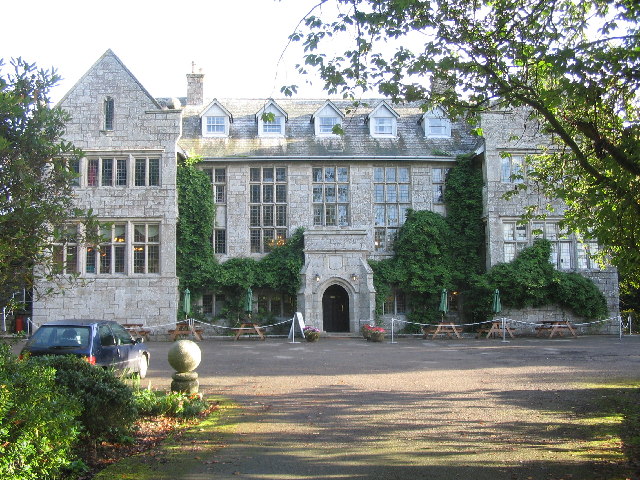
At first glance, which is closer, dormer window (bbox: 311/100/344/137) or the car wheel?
the car wheel

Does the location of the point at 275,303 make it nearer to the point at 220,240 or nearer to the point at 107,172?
the point at 220,240

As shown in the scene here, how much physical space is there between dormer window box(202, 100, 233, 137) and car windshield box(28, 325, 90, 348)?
18.1 m

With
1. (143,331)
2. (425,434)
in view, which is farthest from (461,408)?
(143,331)

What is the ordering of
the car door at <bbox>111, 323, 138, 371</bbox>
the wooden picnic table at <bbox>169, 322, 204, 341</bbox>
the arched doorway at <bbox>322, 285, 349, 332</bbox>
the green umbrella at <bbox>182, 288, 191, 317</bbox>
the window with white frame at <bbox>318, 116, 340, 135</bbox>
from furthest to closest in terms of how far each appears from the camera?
the window with white frame at <bbox>318, 116, 340, 135</bbox> → the arched doorway at <bbox>322, 285, 349, 332</bbox> → the green umbrella at <bbox>182, 288, 191, 317</bbox> → the wooden picnic table at <bbox>169, 322, 204, 341</bbox> → the car door at <bbox>111, 323, 138, 371</bbox>

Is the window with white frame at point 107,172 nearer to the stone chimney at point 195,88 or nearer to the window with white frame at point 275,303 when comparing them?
the stone chimney at point 195,88

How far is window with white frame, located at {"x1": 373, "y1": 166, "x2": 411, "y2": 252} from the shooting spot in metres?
27.8

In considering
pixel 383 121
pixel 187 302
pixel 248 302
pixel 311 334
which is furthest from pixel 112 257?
pixel 383 121

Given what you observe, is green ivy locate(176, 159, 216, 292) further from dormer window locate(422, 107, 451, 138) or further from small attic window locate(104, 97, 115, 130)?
dormer window locate(422, 107, 451, 138)

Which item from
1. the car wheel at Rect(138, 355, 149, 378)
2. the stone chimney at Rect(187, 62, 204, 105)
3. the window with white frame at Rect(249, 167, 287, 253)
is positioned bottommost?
the car wheel at Rect(138, 355, 149, 378)

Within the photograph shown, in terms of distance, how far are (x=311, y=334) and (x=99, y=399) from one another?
1628 centimetres

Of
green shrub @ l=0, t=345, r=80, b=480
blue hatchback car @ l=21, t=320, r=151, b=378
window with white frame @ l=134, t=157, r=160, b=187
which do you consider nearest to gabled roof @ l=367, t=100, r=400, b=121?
window with white frame @ l=134, t=157, r=160, b=187

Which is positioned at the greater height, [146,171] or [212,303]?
[146,171]

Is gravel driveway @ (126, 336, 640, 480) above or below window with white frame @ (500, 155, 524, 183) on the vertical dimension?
below

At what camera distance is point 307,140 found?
2817cm
